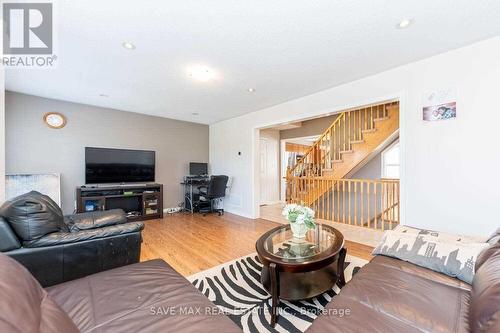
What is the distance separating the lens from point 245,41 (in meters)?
2.13

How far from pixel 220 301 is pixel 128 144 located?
413cm

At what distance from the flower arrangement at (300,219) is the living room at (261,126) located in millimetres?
17

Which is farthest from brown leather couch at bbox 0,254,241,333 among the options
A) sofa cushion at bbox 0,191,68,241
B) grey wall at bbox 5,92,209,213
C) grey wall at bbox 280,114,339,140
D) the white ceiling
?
grey wall at bbox 280,114,339,140

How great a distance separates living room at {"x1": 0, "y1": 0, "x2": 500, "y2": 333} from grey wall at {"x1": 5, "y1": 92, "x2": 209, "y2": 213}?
0.03 metres

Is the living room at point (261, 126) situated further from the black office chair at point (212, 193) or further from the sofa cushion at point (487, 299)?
the black office chair at point (212, 193)

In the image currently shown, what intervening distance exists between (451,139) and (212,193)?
13.4ft

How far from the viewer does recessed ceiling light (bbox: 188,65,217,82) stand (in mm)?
2707

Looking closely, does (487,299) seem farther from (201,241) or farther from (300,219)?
(201,241)

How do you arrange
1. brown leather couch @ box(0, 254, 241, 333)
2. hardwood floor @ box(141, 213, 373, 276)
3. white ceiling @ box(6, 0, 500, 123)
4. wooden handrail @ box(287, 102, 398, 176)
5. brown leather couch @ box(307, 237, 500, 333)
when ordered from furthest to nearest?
wooden handrail @ box(287, 102, 398, 176), hardwood floor @ box(141, 213, 373, 276), white ceiling @ box(6, 0, 500, 123), brown leather couch @ box(307, 237, 500, 333), brown leather couch @ box(0, 254, 241, 333)

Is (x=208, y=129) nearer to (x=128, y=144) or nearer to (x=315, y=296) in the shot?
(x=128, y=144)

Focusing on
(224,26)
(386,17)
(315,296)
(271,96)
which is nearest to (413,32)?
(386,17)

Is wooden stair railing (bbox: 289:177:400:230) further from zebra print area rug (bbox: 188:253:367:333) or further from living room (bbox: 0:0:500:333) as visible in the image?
zebra print area rug (bbox: 188:253:367:333)

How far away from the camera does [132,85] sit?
10.6 feet

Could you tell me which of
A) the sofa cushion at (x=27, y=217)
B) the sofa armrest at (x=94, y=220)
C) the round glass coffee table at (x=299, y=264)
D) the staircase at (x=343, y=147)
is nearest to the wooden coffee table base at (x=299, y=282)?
the round glass coffee table at (x=299, y=264)
